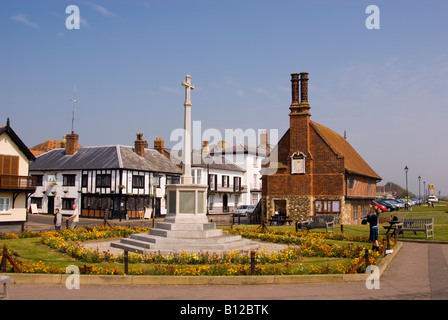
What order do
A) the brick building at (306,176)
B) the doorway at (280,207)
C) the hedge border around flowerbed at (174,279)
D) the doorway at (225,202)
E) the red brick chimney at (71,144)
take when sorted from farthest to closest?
the doorway at (225,202) < the red brick chimney at (71,144) < the doorway at (280,207) < the brick building at (306,176) < the hedge border around flowerbed at (174,279)

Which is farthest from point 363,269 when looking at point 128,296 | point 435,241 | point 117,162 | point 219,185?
point 219,185

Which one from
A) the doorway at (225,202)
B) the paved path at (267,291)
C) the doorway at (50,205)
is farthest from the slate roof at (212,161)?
the paved path at (267,291)

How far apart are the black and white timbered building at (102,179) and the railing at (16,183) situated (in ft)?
30.4

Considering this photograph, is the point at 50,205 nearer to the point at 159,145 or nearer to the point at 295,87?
the point at 159,145

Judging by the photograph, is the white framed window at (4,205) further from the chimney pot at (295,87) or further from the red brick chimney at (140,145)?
the chimney pot at (295,87)

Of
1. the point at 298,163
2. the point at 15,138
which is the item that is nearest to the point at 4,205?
the point at 15,138

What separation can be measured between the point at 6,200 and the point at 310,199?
26430 millimetres

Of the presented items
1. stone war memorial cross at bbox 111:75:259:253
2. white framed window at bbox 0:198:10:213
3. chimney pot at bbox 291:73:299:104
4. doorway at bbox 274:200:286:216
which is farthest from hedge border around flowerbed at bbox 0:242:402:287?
chimney pot at bbox 291:73:299:104

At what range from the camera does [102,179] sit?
4528 centimetres

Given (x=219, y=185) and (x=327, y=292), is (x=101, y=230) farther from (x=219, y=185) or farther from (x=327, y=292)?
(x=219, y=185)

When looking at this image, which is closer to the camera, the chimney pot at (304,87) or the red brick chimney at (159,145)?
the chimney pot at (304,87)

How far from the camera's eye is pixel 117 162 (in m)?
45.1

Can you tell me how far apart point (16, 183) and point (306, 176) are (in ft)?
82.8

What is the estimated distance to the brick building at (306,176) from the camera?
114 feet
